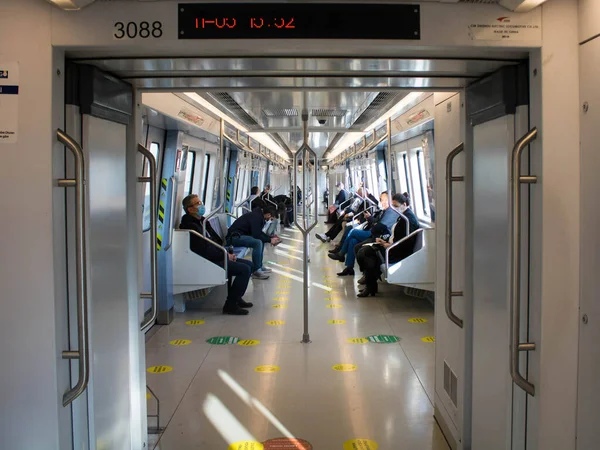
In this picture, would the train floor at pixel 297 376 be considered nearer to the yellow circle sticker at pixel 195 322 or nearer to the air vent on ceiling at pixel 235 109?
the yellow circle sticker at pixel 195 322

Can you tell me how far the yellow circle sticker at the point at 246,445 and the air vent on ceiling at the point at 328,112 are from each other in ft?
15.3

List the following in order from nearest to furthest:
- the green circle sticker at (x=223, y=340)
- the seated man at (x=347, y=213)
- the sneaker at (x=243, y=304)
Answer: the green circle sticker at (x=223, y=340) → the sneaker at (x=243, y=304) → the seated man at (x=347, y=213)

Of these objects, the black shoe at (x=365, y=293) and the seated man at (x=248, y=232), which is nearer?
the black shoe at (x=365, y=293)

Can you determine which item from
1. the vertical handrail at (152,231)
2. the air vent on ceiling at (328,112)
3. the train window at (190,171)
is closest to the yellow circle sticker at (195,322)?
the air vent on ceiling at (328,112)

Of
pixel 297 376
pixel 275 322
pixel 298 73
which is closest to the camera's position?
pixel 298 73

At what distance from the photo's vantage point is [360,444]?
13.2ft

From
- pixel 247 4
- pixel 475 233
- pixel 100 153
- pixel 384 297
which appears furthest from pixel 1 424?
pixel 384 297

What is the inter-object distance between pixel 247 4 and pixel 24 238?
1246 millimetres

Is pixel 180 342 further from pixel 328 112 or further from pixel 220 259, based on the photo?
pixel 328 112

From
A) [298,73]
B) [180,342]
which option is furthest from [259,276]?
[298,73]

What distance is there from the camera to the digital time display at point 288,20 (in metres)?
2.36

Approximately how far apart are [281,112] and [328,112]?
63 centimetres

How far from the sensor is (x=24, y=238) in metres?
2.27

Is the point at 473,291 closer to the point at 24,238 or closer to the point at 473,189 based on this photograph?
the point at 473,189
